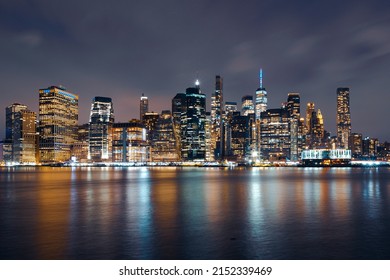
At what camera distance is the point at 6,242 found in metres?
29.7

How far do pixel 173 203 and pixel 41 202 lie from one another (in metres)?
18.0

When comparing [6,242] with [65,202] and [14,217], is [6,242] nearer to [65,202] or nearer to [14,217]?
[14,217]

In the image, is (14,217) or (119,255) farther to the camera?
(14,217)
